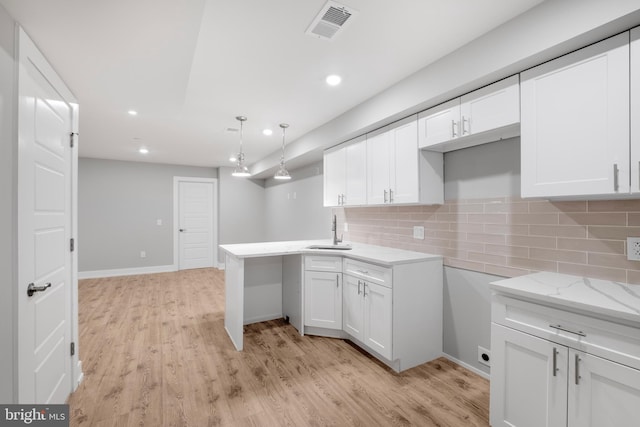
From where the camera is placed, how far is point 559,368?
143cm

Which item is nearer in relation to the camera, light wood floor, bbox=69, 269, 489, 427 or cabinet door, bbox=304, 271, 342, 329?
light wood floor, bbox=69, 269, 489, 427

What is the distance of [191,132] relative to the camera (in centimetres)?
413

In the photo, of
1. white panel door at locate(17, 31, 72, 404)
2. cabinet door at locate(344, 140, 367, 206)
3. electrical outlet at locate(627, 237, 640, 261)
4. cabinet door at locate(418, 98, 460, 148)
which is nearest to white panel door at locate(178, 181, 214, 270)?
cabinet door at locate(344, 140, 367, 206)

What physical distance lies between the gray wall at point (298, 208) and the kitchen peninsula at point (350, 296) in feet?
4.03

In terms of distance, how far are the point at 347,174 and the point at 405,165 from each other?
Answer: 0.94 metres

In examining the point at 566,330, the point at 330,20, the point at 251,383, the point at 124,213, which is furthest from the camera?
the point at 124,213

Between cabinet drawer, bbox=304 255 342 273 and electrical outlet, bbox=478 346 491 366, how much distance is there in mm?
1364

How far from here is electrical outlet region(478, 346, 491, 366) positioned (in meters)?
2.33

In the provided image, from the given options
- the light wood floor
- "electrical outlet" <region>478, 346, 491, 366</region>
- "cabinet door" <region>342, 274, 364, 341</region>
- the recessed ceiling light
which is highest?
the recessed ceiling light

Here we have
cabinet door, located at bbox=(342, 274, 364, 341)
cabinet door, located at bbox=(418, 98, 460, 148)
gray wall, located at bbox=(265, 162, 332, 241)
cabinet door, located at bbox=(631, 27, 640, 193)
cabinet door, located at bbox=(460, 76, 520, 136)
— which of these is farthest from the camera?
gray wall, located at bbox=(265, 162, 332, 241)

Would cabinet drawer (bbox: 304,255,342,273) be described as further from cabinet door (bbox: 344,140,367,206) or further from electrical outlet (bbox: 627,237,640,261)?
electrical outlet (bbox: 627,237,640,261)

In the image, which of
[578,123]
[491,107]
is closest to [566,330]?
[578,123]

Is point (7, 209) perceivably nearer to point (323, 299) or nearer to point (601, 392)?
point (323, 299)

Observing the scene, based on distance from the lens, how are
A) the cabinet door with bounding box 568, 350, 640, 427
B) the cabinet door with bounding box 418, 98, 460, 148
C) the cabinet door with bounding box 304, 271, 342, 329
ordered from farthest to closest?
the cabinet door with bounding box 304, 271, 342, 329, the cabinet door with bounding box 418, 98, 460, 148, the cabinet door with bounding box 568, 350, 640, 427
